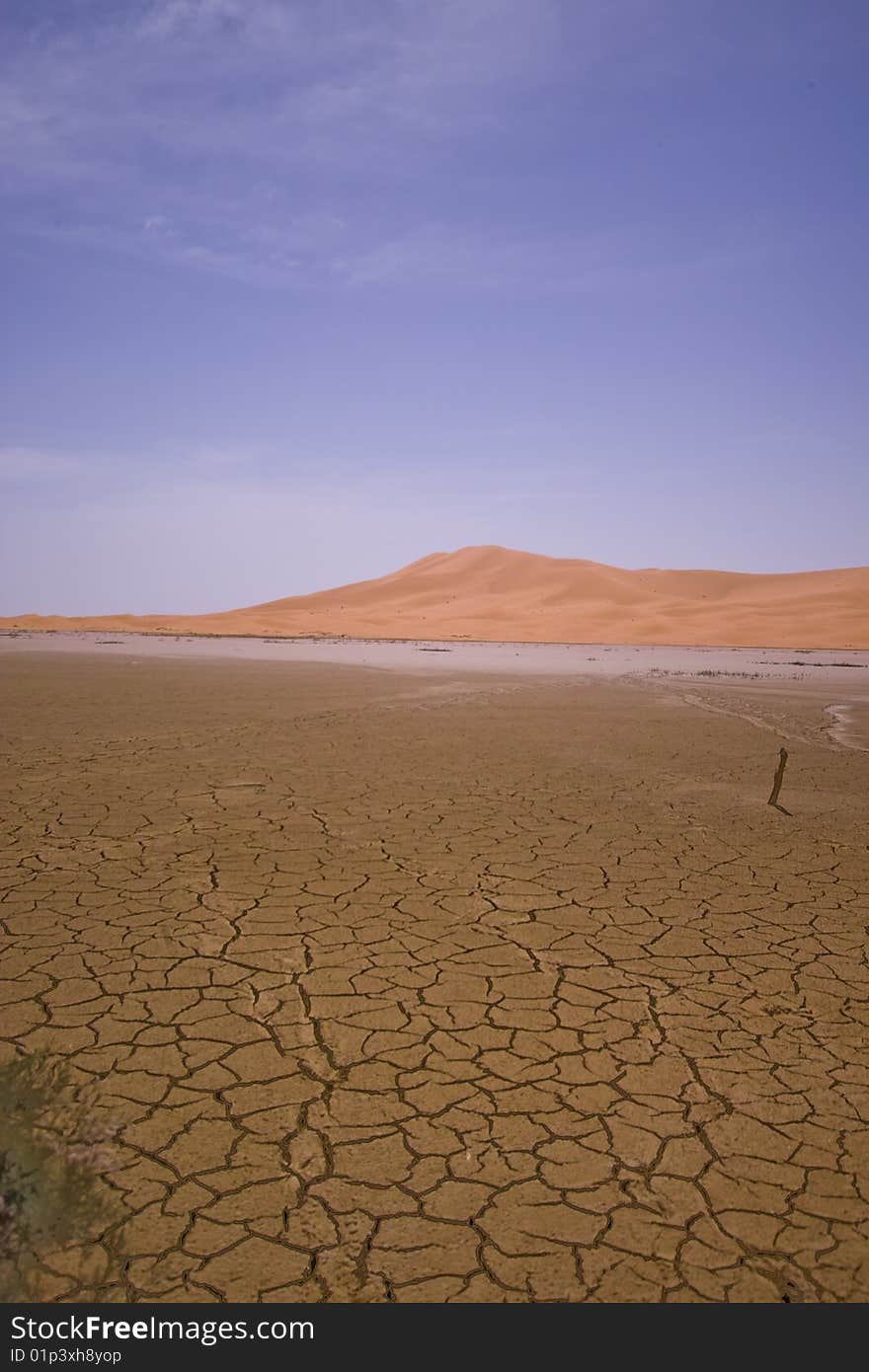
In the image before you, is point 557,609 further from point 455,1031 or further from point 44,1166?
point 44,1166

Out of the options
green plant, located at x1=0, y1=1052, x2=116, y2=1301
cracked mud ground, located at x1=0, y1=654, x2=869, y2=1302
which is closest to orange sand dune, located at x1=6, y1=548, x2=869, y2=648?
cracked mud ground, located at x1=0, y1=654, x2=869, y2=1302

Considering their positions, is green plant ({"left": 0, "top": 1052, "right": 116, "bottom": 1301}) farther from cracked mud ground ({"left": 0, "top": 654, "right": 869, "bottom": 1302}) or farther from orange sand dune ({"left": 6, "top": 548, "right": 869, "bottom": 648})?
orange sand dune ({"left": 6, "top": 548, "right": 869, "bottom": 648})

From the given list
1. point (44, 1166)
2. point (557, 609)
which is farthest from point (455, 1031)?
point (557, 609)

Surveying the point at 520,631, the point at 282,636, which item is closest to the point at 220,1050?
the point at 282,636

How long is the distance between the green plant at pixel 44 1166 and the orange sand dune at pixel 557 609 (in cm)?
4787

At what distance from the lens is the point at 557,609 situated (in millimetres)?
68250

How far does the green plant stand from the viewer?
205 centimetres

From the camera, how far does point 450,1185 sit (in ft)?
7.68

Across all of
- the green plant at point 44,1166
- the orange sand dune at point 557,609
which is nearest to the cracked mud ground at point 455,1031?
the green plant at point 44,1166

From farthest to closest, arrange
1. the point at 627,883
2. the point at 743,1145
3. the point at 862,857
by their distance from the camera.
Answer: the point at 862,857
the point at 627,883
the point at 743,1145

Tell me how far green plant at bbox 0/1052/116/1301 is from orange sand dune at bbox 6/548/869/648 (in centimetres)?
4787
